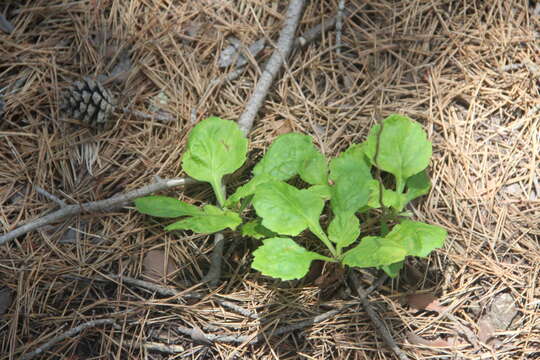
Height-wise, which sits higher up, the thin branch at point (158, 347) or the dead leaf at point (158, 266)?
the dead leaf at point (158, 266)

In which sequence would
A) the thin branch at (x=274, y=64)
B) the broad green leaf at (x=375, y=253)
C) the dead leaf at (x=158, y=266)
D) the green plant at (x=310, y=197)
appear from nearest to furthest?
1. the broad green leaf at (x=375, y=253)
2. the green plant at (x=310, y=197)
3. the dead leaf at (x=158, y=266)
4. the thin branch at (x=274, y=64)

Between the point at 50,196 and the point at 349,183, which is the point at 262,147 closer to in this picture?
the point at 349,183

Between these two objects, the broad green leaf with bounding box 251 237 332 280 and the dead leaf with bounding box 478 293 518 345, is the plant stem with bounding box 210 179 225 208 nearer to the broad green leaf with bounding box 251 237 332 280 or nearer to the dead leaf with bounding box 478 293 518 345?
the broad green leaf with bounding box 251 237 332 280

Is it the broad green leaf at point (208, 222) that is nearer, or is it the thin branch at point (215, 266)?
the broad green leaf at point (208, 222)

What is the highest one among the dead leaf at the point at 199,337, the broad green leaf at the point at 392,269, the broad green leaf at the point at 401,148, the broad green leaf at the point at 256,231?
the broad green leaf at the point at 401,148

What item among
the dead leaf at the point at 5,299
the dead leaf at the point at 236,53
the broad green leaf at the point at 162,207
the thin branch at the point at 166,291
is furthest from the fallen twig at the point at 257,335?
the dead leaf at the point at 236,53

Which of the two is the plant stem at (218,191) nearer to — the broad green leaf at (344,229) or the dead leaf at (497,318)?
the broad green leaf at (344,229)

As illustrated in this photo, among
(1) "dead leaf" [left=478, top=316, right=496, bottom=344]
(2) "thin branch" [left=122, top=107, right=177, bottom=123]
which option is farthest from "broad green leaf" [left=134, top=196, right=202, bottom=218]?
(1) "dead leaf" [left=478, top=316, right=496, bottom=344]
